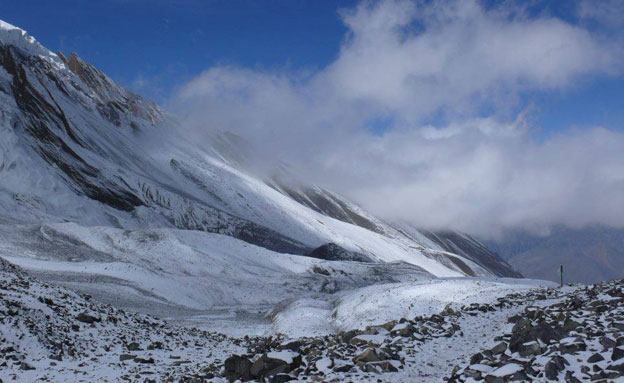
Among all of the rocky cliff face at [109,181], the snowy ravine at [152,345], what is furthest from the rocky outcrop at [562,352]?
the rocky cliff face at [109,181]

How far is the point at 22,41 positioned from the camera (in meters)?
167

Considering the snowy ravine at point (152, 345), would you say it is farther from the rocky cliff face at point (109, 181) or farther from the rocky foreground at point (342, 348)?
the rocky cliff face at point (109, 181)

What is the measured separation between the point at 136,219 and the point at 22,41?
82.0m

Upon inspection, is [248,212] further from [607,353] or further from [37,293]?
[607,353]

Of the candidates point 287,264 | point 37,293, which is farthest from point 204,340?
point 287,264

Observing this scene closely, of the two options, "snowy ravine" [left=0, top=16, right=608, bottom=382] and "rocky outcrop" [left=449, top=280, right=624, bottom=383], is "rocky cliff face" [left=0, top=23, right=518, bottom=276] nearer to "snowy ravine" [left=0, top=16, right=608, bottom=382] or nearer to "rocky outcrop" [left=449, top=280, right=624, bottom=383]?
"snowy ravine" [left=0, top=16, right=608, bottom=382]

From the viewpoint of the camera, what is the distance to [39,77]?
15775 centimetres

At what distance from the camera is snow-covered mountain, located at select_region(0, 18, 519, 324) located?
69.4m

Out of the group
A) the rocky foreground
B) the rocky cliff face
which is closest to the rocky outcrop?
the rocky foreground

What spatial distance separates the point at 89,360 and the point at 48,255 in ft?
203

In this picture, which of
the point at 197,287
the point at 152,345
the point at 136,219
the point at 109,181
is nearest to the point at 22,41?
the point at 109,181

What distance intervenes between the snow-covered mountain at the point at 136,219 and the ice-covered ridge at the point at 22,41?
0.52 meters

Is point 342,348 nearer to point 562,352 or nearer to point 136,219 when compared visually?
point 562,352

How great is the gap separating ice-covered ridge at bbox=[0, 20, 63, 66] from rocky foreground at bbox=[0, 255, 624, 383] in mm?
156687
